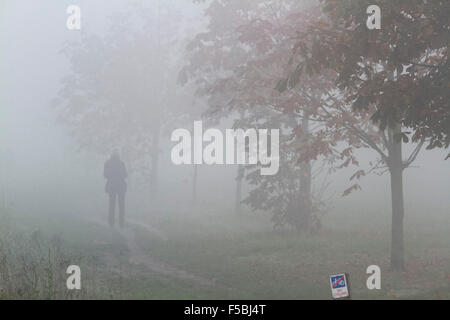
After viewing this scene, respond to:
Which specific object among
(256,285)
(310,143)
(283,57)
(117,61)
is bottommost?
(256,285)

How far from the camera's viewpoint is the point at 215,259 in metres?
13.6

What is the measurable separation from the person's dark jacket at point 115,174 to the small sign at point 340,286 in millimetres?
13905

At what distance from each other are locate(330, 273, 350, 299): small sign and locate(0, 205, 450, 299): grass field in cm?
282

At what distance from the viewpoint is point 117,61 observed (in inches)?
1200

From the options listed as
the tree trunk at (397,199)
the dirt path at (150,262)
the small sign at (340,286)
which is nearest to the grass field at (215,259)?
the dirt path at (150,262)

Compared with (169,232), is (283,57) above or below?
above

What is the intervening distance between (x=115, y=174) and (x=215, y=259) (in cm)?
748

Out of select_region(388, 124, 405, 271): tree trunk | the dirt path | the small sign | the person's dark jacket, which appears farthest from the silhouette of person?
the small sign

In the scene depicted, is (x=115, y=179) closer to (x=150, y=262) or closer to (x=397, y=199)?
(x=150, y=262)

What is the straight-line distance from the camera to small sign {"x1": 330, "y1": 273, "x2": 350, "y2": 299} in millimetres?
6762

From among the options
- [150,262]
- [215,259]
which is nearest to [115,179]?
[150,262]

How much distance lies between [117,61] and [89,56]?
2.58 m
